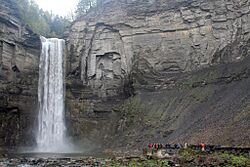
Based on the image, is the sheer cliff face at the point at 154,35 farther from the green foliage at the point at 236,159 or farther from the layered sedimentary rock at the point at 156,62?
the green foliage at the point at 236,159

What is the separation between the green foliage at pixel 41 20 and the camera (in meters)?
65.3

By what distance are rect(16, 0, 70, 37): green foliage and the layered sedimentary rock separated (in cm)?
897

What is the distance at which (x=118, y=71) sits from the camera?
55656 millimetres

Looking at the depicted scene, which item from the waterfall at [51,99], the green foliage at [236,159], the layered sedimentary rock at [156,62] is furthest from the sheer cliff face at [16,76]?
the green foliage at [236,159]

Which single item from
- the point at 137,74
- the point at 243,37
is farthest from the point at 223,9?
the point at 137,74

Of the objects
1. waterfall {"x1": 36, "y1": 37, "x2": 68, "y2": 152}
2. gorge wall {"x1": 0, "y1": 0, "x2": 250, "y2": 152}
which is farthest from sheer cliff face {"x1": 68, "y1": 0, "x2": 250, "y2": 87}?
waterfall {"x1": 36, "y1": 37, "x2": 68, "y2": 152}

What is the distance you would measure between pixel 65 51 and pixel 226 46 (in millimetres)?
24041

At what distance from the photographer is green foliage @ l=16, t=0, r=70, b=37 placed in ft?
214

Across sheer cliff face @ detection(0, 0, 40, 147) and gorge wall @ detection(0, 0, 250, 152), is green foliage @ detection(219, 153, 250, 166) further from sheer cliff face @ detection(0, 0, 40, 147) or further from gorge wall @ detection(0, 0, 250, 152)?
sheer cliff face @ detection(0, 0, 40, 147)

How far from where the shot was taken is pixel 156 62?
54062 millimetres

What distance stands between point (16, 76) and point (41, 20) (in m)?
20.7

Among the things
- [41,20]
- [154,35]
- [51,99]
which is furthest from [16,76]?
[41,20]

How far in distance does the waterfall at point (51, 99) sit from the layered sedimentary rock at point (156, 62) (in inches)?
63.1

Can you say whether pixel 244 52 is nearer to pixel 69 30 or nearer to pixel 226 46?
pixel 226 46
